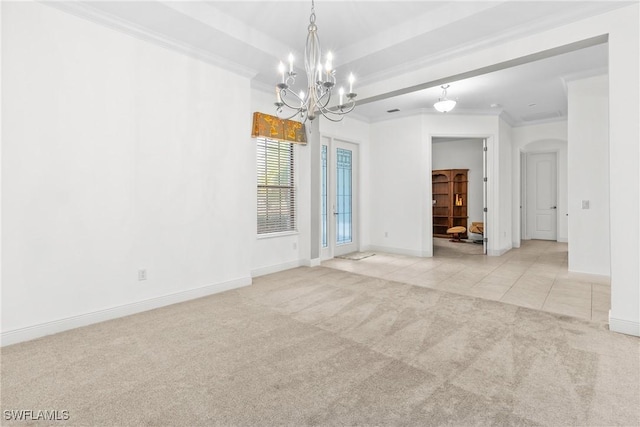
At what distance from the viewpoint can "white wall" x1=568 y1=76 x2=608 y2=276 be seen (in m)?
4.68

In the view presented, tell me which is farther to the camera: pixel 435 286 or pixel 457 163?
pixel 457 163

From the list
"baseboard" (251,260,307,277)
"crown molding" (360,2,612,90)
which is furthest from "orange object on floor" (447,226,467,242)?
"crown molding" (360,2,612,90)

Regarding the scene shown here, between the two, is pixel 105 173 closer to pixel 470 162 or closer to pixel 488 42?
pixel 488 42

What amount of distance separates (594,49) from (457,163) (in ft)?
16.9

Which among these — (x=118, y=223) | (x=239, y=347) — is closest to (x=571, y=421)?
(x=239, y=347)

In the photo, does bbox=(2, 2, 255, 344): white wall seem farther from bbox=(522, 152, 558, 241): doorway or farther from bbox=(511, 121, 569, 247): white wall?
bbox=(522, 152, 558, 241): doorway

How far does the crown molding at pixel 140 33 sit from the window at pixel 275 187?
1.16m

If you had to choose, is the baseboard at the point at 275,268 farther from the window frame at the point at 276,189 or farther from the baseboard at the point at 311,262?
the window frame at the point at 276,189

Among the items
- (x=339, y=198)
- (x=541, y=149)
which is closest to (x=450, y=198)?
(x=541, y=149)

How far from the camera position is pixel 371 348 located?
249cm

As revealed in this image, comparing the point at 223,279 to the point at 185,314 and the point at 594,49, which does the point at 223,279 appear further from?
the point at 594,49

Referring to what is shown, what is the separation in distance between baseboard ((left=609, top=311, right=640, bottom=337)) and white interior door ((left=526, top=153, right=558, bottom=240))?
21.4 ft

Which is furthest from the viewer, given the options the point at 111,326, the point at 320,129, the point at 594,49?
the point at 320,129

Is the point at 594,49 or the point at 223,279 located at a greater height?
the point at 594,49
